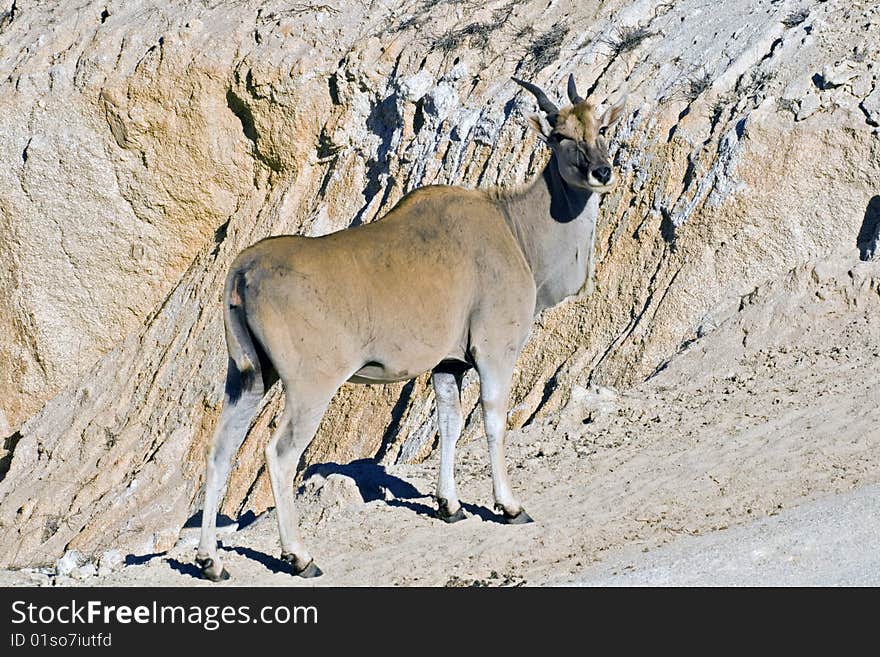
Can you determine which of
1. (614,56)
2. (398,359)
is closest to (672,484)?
(398,359)

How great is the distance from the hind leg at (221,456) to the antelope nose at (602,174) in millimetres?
2912

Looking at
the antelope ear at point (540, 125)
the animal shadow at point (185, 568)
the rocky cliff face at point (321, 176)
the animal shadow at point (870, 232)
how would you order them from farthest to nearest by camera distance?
1. the rocky cliff face at point (321, 176)
2. the animal shadow at point (870, 232)
3. the antelope ear at point (540, 125)
4. the animal shadow at point (185, 568)

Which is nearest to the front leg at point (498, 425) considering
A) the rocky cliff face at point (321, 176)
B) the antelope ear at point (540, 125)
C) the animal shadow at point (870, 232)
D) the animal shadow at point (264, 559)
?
the animal shadow at point (264, 559)

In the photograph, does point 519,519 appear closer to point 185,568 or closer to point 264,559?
point 264,559

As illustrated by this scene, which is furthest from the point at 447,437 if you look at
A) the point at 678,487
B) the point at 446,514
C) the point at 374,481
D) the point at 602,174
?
the point at 602,174

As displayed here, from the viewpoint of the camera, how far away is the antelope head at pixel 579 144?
10406 millimetres

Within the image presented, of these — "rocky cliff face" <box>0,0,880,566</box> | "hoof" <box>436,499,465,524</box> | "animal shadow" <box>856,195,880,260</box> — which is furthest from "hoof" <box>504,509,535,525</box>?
"animal shadow" <box>856,195,880,260</box>

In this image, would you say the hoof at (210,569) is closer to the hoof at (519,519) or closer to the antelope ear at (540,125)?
the hoof at (519,519)

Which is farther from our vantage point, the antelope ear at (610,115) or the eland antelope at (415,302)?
the antelope ear at (610,115)

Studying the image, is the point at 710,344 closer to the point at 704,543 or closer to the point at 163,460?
the point at 704,543

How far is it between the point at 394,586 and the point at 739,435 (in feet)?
11.4

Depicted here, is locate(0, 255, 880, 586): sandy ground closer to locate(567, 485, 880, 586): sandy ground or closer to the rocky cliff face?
locate(567, 485, 880, 586): sandy ground

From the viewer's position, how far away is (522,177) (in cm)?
1609

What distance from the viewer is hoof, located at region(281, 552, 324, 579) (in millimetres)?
9688
